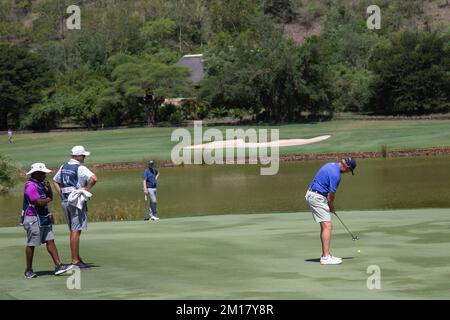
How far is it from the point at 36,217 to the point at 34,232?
0.88 feet

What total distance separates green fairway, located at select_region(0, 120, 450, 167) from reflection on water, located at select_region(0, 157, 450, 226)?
723cm

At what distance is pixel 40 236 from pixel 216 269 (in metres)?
3.00

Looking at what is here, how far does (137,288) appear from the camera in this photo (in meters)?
14.7

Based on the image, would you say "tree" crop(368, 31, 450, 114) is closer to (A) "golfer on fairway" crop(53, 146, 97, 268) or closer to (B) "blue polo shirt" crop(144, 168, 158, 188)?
(B) "blue polo shirt" crop(144, 168, 158, 188)

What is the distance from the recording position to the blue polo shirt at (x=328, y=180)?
16500 mm

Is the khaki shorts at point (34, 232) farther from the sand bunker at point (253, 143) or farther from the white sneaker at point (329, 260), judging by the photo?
the sand bunker at point (253, 143)

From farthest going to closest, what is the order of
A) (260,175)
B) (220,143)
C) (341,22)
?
(341,22) → (220,143) → (260,175)

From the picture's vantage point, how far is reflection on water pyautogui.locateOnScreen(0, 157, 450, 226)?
36469 millimetres

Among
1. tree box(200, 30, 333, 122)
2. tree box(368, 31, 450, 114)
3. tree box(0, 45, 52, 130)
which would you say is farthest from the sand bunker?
tree box(0, 45, 52, 130)

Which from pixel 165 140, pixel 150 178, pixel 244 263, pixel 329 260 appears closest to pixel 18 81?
pixel 165 140

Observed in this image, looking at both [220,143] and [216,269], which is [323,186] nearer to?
[216,269]

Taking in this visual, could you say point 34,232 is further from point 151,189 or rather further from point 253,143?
point 253,143

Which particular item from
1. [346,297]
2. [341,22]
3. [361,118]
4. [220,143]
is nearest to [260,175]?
[220,143]
